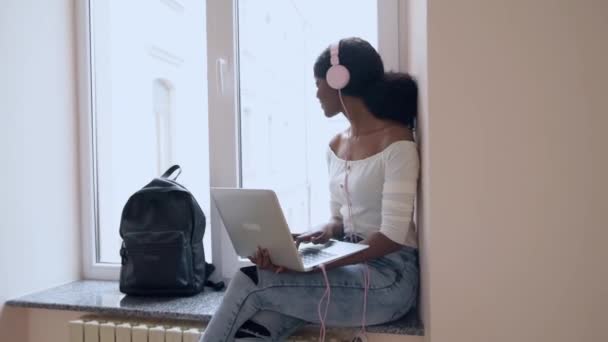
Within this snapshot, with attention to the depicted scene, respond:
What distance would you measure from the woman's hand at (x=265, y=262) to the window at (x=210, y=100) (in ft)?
1.95

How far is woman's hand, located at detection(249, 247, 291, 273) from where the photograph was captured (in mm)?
1273

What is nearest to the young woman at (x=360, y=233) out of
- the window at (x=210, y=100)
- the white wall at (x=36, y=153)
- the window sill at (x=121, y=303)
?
the window sill at (x=121, y=303)

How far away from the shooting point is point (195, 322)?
1587 mm

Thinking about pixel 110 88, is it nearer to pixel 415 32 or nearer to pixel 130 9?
pixel 130 9

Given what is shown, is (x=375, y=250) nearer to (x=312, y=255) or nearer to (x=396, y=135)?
(x=312, y=255)

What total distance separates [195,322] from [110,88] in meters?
1.10

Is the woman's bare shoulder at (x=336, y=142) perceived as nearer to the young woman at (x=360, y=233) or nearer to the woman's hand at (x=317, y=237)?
the young woman at (x=360, y=233)

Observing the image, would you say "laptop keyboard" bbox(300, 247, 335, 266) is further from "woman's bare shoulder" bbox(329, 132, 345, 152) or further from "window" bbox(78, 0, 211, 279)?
"window" bbox(78, 0, 211, 279)

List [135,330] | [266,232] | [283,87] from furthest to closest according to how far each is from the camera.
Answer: [283,87], [135,330], [266,232]

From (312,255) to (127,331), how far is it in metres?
0.71

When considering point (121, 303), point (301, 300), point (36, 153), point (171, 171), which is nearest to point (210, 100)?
point (171, 171)

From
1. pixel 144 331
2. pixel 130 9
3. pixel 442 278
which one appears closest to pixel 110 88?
pixel 130 9

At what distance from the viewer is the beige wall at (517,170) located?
40.7 inches

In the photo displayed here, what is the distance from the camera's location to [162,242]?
1659mm
